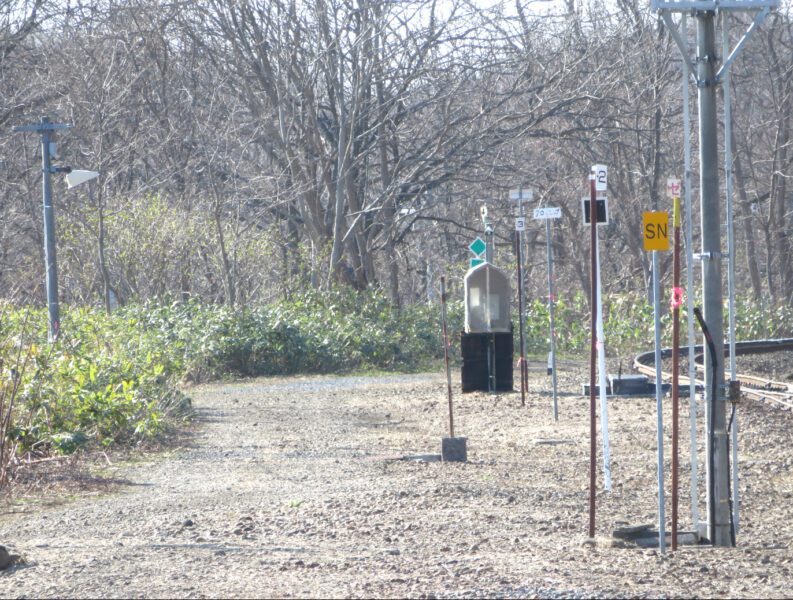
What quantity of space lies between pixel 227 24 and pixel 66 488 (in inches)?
631

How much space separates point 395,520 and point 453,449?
2759mm

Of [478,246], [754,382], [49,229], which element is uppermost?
[49,229]

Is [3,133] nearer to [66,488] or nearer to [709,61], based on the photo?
[66,488]

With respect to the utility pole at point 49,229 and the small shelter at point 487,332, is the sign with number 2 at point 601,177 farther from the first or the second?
the utility pole at point 49,229

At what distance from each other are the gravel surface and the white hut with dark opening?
3003 millimetres

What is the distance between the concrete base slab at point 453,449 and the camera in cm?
959

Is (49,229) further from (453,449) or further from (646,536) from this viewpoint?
(646,536)

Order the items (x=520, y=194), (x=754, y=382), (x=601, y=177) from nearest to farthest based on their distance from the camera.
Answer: (x=601, y=177) < (x=520, y=194) < (x=754, y=382)

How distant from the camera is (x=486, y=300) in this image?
52.5ft

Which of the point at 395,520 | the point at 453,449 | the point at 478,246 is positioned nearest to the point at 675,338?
the point at 395,520

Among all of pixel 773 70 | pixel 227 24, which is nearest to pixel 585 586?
pixel 227 24

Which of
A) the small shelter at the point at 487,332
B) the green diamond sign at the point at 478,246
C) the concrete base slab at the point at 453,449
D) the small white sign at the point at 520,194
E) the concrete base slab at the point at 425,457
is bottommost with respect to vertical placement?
the concrete base slab at the point at 425,457

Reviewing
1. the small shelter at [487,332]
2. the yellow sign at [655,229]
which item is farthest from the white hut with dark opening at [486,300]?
the yellow sign at [655,229]

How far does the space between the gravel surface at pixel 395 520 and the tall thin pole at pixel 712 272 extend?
279 millimetres
